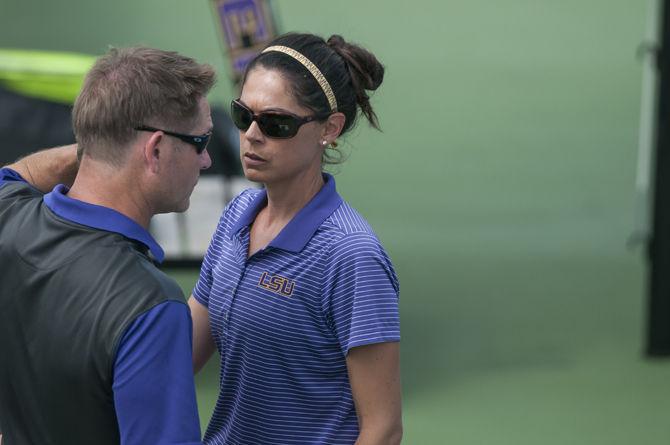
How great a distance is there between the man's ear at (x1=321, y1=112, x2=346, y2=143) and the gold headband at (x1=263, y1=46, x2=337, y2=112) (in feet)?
0.06

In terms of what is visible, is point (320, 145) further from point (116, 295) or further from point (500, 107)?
Answer: point (500, 107)

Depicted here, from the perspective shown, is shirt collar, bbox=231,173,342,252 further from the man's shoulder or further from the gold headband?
the man's shoulder

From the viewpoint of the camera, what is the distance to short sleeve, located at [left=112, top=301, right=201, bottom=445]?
1.72 m

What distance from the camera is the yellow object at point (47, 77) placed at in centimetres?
506

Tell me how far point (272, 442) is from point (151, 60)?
0.77 meters

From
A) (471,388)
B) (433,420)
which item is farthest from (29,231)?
(471,388)

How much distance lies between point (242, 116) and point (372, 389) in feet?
1.96

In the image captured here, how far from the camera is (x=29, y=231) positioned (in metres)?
1.92

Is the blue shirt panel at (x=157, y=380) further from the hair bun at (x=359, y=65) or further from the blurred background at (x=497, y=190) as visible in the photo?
the blurred background at (x=497, y=190)

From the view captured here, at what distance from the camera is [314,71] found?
2211 mm

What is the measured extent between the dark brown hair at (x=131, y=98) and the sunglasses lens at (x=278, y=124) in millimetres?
280

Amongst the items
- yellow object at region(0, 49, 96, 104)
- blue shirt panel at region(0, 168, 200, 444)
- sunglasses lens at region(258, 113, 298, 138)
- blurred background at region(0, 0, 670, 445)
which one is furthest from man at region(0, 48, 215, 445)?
yellow object at region(0, 49, 96, 104)

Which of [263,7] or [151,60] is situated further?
[263,7]

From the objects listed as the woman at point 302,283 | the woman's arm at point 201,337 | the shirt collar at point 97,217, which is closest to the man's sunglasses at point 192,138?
the shirt collar at point 97,217
